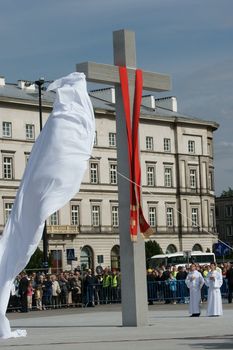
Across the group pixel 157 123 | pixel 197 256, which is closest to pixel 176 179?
pixel 157 123

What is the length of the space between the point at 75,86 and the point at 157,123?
269ft

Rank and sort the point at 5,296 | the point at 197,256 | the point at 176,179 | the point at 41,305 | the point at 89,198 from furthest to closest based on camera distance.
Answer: the point at 176,179, the point at 89,198, the point at 197,256, the point at 41,305, the point at 5,296

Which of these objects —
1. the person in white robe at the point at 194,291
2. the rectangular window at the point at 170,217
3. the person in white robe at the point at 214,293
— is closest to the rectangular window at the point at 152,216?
the rectangular window at the point at 170,217

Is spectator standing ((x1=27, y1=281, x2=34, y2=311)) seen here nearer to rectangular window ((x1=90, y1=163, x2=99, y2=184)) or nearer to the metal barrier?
the metal barrier

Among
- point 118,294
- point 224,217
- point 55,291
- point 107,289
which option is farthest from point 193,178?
point 55,291

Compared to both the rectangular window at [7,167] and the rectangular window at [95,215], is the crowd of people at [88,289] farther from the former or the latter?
the rectangular window at [95,215]

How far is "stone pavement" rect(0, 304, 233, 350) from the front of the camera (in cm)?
1958

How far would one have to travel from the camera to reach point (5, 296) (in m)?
→ 22.5

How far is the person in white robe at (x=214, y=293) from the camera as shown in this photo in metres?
31.1

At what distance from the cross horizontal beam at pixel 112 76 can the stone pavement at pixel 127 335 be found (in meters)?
6.14

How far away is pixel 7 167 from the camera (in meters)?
91.8

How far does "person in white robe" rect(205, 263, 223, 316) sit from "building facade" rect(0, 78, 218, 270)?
56.1 metres

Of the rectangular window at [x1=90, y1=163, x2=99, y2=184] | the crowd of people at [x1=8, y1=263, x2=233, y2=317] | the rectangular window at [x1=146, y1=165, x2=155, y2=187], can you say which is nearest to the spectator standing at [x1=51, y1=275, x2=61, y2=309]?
the crowd of people at [x1=8, y1=263, x2=233, y2=317]

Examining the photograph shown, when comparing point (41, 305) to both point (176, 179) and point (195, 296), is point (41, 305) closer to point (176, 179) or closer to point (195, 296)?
point (195, 296)
